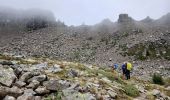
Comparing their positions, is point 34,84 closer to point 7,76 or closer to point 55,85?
point 55,85

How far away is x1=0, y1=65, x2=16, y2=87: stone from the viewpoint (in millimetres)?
22141

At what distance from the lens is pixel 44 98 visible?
21.4 meters

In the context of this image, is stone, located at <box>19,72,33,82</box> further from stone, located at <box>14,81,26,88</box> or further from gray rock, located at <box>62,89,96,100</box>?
gray rock, located at <box>62,89,96,100</box>

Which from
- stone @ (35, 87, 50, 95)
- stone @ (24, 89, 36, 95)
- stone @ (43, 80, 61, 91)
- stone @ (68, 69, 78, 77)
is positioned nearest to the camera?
stone @ (24, 89, 36, 95)

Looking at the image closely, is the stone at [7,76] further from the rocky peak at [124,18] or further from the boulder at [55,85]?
the rocky peak at [124,18]

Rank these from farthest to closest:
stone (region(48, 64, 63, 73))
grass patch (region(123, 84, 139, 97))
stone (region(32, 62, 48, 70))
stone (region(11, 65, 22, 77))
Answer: stone (region(32, 62, 48, 70)) < stone (region(48, 64, 63, 73)) < grass patch (region(123, 84, 139, 97)) < stone (region(11, 65, 22, 77))

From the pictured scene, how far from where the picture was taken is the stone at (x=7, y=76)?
22.1 metres

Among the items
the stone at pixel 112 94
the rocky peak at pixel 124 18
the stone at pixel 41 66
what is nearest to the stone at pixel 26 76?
the stone at pixel 41 66

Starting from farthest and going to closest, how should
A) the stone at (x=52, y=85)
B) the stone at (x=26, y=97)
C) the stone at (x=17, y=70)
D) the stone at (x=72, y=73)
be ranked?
the stone at (x=72, y=73), the stone at (x=17, y=70), the stone at (x=52, y=85), the stone at (x=26, y=97)

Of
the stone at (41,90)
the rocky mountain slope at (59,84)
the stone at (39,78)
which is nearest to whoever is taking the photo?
the rocky mountain slope at (59,84)

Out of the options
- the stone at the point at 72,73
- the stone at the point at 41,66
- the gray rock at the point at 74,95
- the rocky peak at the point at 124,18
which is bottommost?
the gray rock at the point at 74,95

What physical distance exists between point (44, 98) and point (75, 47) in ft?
335

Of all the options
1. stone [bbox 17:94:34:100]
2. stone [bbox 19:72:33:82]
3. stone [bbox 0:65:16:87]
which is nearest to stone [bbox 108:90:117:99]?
stone [bbox 19:72:33:82]

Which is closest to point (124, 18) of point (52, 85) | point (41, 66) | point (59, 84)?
point (41, 66)
